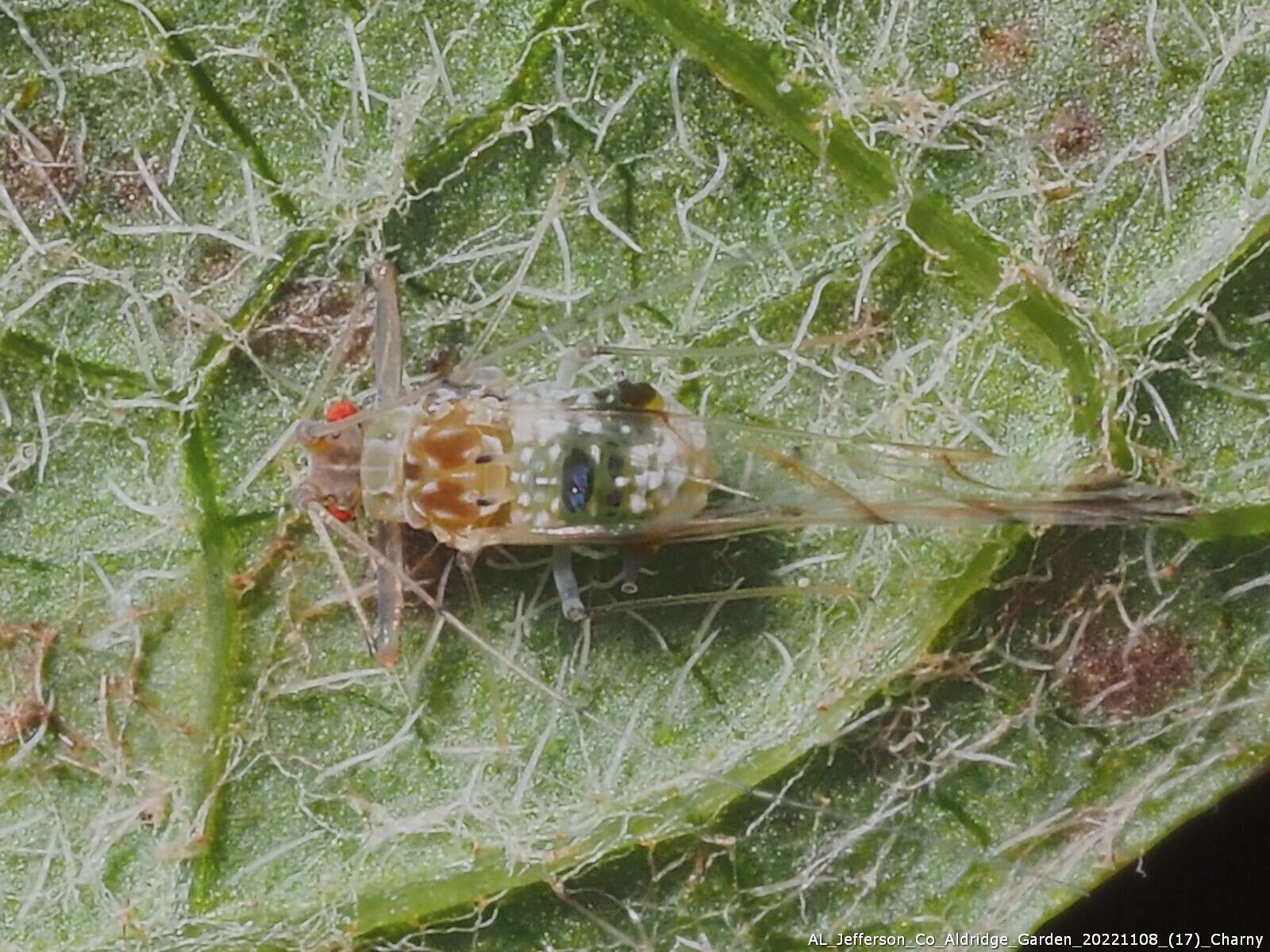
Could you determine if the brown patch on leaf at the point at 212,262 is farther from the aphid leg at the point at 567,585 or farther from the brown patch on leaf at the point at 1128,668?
the brown patch on leaf at the point at 1128,668

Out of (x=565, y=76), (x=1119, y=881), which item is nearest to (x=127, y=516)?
(x=565, y=76)

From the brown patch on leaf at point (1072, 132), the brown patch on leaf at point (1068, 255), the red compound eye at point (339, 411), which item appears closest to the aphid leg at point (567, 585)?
the red compound eye at point (339, 411)

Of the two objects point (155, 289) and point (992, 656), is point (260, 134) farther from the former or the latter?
point (992, 656)

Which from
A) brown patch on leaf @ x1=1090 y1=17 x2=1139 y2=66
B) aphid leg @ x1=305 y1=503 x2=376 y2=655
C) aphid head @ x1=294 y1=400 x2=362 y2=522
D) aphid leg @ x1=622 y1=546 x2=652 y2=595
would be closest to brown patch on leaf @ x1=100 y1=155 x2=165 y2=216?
aphid head @ x1=294 y1=400 x2=362 y2=522

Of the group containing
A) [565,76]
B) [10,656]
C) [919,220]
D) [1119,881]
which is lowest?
[1119,881]

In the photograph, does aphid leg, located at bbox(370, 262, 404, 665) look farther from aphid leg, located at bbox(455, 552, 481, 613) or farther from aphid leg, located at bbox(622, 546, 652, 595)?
aphid leg, located at bbox(622, 546, 652, 595)

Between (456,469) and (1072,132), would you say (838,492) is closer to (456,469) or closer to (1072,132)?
(456,469)

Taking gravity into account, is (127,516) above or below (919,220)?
below

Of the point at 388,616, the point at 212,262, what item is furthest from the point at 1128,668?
the point at 212,262
